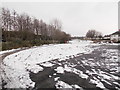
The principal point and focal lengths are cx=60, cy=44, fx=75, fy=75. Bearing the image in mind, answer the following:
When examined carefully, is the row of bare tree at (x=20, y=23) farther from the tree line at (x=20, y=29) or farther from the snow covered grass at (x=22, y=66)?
the snow covered grass at (x=22, y=66)

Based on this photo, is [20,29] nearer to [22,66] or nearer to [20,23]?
[20,23]

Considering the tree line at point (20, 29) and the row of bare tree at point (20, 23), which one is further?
the row of bare tree at point (20, 23)

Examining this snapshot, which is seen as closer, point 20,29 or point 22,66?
point 22,66

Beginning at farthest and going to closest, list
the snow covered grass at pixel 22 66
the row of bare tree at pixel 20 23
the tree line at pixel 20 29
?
1. the row of bare tree at pixel 20 23
2. the tree line at pixel 20 29
3. the snow covered grass at pixel 22 66

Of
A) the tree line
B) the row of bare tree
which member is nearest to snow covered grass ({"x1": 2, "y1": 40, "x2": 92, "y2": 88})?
the tree line

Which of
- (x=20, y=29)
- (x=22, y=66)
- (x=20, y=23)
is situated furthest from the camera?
(x=20, y=23)

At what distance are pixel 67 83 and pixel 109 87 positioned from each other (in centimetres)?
142

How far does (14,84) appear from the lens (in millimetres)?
2629

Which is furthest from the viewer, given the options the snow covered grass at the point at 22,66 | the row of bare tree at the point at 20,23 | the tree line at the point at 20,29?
the row of bare tree at the point at 20,23

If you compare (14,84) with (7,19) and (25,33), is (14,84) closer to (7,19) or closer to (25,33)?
(25,33)

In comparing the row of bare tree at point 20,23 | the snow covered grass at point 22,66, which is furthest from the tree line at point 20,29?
the snow covered grass at point 22,66

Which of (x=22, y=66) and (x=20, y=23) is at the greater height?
(x=20, y=23)

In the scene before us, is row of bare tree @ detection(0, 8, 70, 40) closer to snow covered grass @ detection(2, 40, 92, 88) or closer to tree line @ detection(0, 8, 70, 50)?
tree line @ detection(0, 8, 70, 50)

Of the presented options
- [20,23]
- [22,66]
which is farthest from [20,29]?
[22,66]
